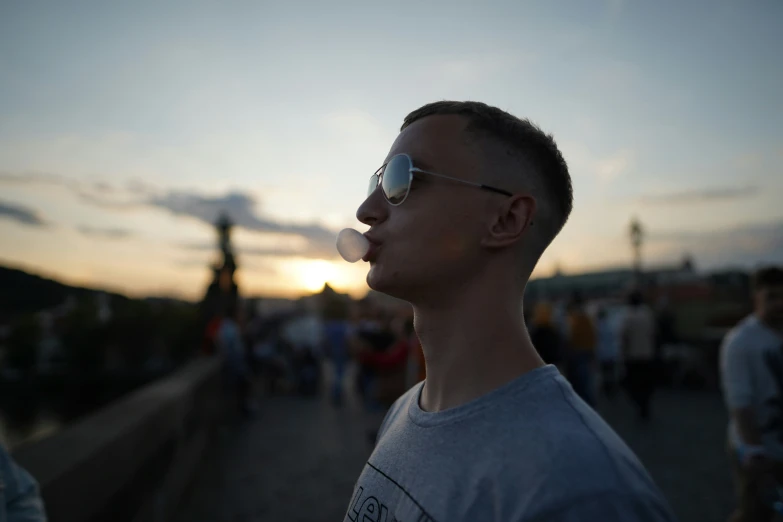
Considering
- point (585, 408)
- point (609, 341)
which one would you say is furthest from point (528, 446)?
point (609, 341)

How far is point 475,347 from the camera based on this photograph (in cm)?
125

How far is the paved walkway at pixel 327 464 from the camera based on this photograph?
4816 mm

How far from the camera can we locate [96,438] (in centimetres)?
315

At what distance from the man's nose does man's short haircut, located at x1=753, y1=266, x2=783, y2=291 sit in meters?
2.78

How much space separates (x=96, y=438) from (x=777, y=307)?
3.73 meters

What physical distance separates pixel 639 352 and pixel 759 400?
227 inches

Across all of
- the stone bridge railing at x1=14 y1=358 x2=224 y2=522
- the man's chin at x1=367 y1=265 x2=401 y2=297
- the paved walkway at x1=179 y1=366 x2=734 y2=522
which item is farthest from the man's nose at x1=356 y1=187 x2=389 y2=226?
the paved walkway at x1=179 y1=366 x2=734 y2=522

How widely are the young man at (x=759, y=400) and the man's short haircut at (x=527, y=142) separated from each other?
237 cm

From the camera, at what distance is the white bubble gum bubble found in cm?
137

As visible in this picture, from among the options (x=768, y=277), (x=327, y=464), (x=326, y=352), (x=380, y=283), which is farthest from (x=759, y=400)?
(x=326, y=352)

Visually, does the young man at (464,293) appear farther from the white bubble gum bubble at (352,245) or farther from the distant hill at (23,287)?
the distant hill at (23,287)

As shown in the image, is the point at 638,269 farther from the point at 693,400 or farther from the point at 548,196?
the point at 548,196

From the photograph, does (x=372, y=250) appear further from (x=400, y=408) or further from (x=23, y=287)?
(x=23, y=287)

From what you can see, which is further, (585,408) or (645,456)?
(645,456)
